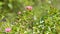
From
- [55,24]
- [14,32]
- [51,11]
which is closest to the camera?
[14,32]

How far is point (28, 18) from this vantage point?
316 cm

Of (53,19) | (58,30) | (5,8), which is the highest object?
(5,8)

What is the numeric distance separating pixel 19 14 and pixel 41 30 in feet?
1.49

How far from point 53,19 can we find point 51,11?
20cm

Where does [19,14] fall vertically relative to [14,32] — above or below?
above

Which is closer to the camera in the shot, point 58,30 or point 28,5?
point 58,30

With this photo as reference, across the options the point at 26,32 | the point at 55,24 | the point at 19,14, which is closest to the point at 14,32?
the point at 26,32

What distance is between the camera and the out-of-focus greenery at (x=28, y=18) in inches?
117

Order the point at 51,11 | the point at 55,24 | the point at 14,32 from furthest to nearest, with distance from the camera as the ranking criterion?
1. the point at 51,11
2. the point at 55,24
3. the point at 14,32

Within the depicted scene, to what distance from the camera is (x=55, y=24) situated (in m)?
Answer: 3.08

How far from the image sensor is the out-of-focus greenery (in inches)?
117

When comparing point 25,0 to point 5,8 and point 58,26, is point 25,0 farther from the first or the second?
point 58,26

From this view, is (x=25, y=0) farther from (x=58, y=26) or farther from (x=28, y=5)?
(x=58, y=26)

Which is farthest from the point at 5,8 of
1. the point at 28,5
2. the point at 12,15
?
the point at 28,5
